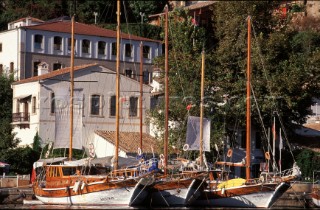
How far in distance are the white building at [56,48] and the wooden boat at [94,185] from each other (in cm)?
3201

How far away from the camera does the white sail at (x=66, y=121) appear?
6212cm

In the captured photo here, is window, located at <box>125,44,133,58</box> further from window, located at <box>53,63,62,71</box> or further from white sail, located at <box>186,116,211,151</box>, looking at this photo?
white sail, located at <box>186,116,211,151</box>

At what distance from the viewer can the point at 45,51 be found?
93.3m

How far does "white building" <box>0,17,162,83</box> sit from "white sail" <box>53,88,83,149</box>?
90.9 feet

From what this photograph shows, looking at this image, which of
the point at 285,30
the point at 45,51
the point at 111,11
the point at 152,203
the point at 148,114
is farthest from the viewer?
the point at 111,11

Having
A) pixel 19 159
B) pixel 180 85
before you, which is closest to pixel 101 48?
pixel 180 85

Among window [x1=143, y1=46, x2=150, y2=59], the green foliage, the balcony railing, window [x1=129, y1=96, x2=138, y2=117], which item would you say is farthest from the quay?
window [x1=143, y1=46, x2=150, y2=59]

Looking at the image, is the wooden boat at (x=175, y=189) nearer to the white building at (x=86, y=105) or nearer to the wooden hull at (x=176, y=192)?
the wooden hull at (x=176, y=192)

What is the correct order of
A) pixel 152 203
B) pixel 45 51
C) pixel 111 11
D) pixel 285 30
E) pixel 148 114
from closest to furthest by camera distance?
pixel 152 203 < pixel 148 114 < pixel 285 30 < pixel 45 51 < pixel 111 11

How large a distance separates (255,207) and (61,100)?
14176 mm

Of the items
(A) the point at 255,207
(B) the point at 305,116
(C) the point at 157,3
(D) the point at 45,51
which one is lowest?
(A) the point at 255,207

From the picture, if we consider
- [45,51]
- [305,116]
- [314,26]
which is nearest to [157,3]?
[314,26]

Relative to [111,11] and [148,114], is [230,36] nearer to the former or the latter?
[148,114]

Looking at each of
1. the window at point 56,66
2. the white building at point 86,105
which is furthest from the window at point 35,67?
the white building at point 86,105
